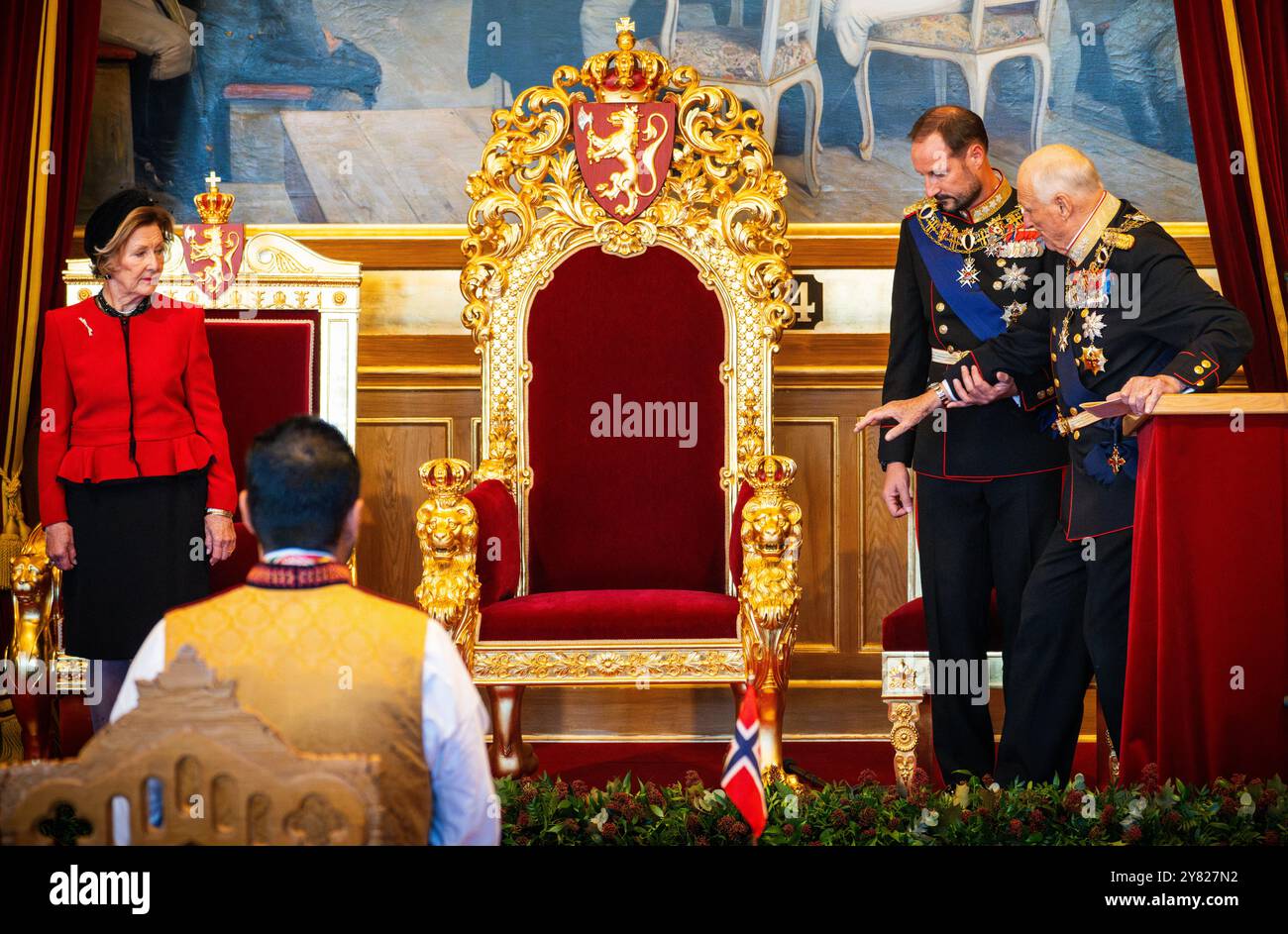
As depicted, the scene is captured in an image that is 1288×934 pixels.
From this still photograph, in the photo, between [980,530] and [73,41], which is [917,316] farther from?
[73,41]

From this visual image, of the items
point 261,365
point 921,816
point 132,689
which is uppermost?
point 261,365

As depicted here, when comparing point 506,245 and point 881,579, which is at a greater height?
point 506,245

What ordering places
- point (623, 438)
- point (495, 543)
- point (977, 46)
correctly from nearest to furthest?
1. point (495, 543)
2. point (623, 438)
3. point (977, 46)

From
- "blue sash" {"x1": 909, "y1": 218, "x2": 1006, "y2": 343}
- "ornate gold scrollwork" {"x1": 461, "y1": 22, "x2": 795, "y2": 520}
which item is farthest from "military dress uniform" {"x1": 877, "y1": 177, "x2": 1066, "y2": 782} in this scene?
"ornate gold scrollwork" {"x1": 461, "y1": 22, "x2": 795, "y2": 520}

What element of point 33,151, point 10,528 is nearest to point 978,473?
point 10,528

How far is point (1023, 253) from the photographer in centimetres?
322

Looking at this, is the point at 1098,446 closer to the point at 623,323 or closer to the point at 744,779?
the point at 744,779

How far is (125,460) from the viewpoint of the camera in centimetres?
305

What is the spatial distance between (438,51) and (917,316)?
177 cm

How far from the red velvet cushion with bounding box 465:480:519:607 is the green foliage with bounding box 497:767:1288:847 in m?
0.84

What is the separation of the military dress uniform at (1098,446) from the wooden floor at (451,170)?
1298 mm

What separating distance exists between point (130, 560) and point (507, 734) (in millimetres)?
1039

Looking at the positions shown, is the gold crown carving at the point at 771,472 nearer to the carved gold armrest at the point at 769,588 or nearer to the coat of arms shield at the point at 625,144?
the carved gold armrest at the point at 769,588
